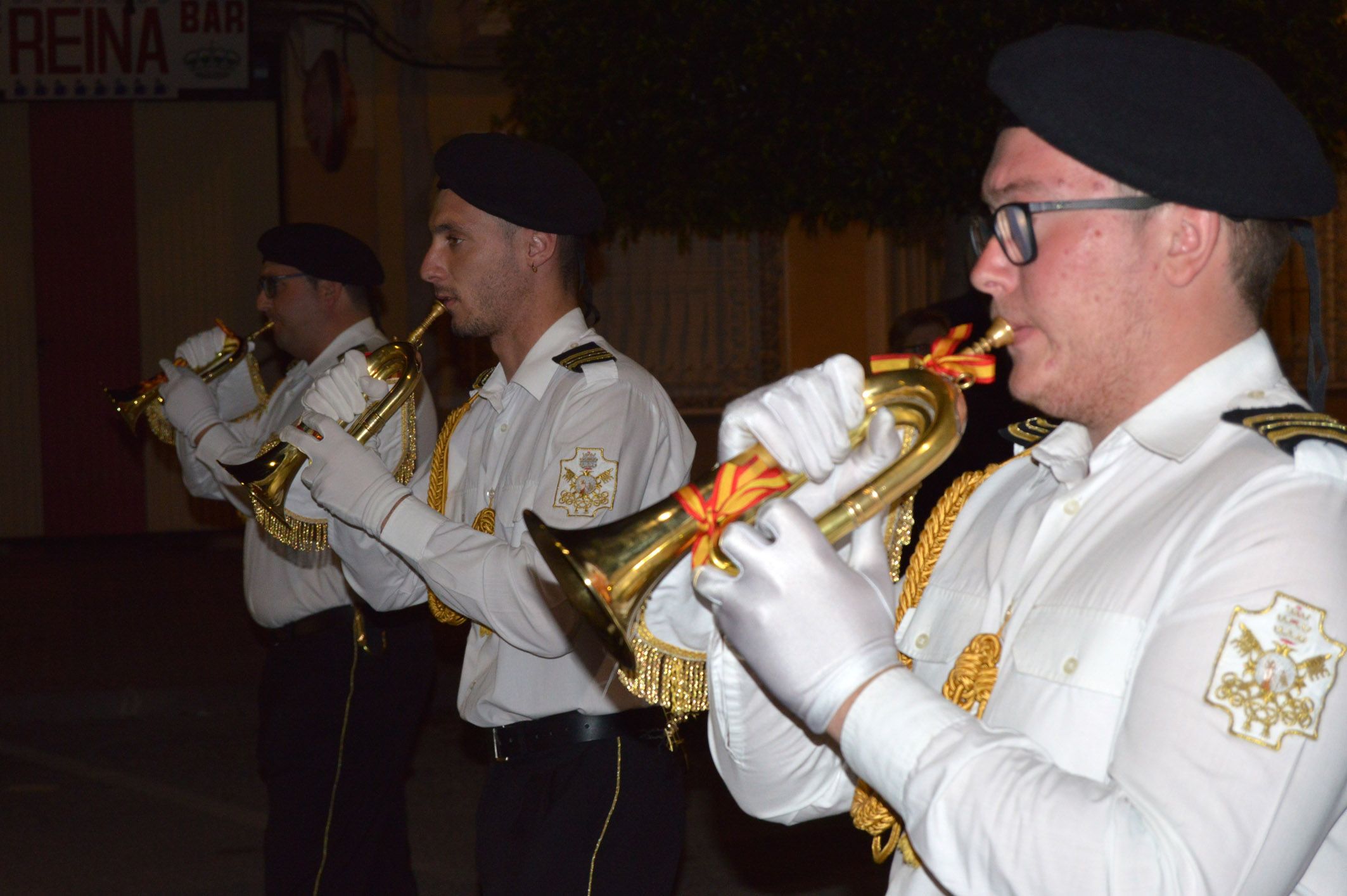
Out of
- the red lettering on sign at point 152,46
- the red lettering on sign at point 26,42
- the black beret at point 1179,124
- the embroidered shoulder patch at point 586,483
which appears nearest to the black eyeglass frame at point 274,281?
the embroidered shoulder patch at point 586,483

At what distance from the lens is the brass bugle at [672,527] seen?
5.49 feet

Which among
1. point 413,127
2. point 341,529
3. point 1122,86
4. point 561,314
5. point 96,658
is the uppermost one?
point 413,127

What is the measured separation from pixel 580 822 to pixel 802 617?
150 centimetres

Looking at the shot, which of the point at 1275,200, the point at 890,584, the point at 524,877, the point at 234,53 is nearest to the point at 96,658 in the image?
the point at 234,53

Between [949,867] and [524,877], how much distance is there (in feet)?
5.24

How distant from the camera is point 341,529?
3295 mm

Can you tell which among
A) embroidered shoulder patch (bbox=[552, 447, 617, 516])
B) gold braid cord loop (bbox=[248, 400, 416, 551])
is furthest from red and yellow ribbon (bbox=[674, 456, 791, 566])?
gold braid cord loop (bbox=[248, 400, 416, 551])

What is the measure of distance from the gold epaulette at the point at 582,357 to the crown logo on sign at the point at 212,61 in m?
8.06

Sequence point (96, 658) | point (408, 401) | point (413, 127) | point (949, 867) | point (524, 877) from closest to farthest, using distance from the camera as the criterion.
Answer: point (949, 867) → point (524, 877) → point (408, 401) → point (96, 658) → point (413, 127)

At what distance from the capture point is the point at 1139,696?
1428 millimetres

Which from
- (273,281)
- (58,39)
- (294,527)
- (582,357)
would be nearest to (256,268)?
(58,39)

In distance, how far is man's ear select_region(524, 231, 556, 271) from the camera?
11.1 feet

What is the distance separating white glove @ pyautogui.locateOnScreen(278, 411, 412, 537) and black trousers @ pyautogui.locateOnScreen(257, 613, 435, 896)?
1.10 metres

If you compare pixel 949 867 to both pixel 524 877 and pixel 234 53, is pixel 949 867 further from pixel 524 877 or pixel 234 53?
pixel 234 53
